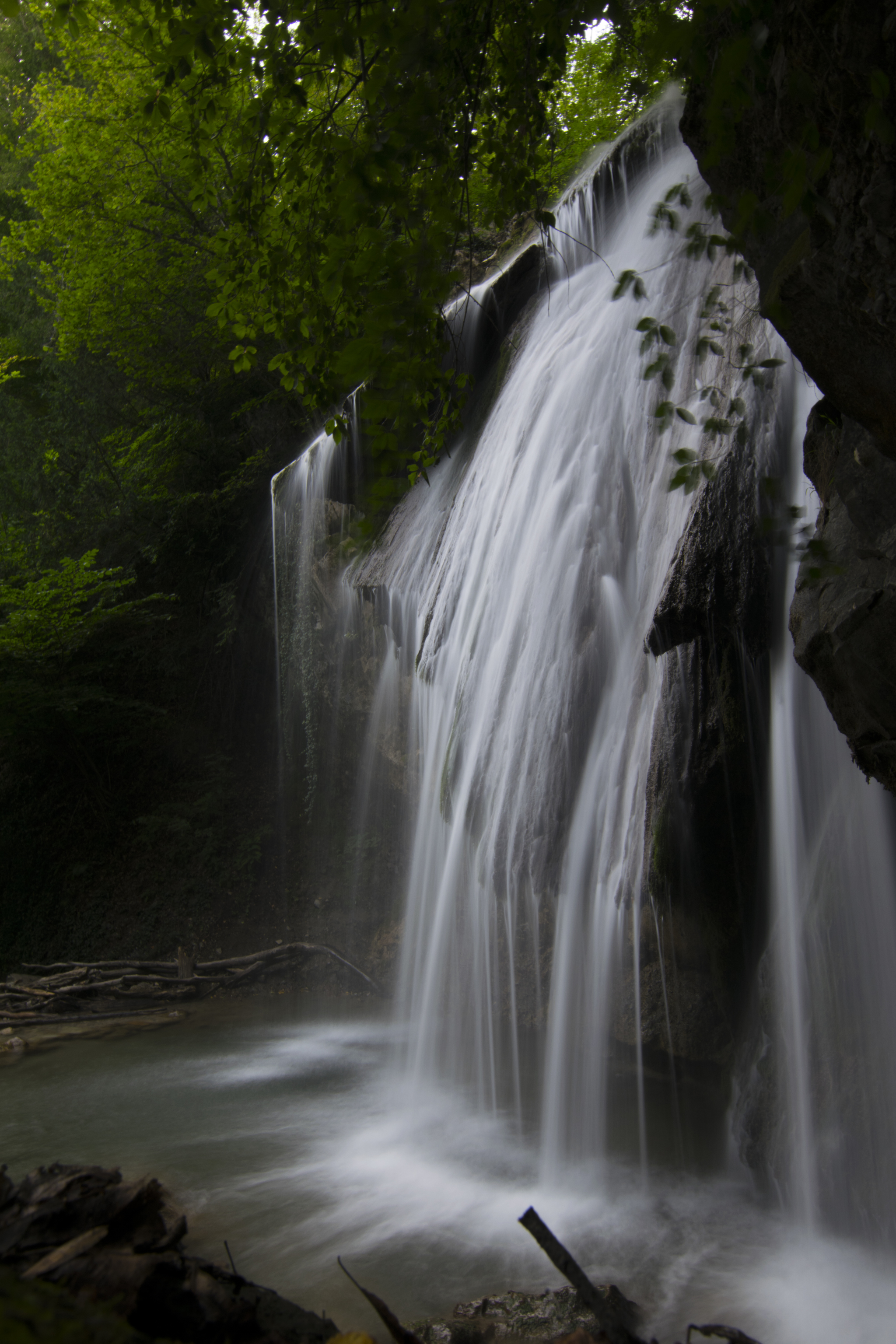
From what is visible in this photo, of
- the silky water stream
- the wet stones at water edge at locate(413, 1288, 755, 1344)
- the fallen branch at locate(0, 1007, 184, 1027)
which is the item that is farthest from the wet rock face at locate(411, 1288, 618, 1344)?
the fallen branch at locate(0, 1007, 184, 1027)

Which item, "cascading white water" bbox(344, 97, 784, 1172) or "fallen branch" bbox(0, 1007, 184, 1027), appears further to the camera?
"fallen branch" bbox(0, 1007, 184, 1027)

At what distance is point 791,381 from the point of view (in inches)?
160

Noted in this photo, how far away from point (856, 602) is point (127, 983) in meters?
8.09

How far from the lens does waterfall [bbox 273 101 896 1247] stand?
356 cm

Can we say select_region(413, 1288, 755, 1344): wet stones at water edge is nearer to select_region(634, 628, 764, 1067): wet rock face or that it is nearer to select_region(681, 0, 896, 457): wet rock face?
select_region(634, 628, 764, 1067): wet rock face

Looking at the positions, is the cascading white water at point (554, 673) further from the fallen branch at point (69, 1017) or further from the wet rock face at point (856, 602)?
the fallen branch at point (69, 1017)

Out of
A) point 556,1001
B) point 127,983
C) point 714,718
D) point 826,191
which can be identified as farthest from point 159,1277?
point 127,983

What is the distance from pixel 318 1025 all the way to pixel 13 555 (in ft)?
25.2

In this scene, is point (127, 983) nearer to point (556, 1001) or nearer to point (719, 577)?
point (556, 1001)

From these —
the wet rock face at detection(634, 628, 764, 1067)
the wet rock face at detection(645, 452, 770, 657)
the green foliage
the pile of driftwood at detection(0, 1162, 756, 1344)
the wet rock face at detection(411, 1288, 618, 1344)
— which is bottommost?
the wet rock face at detection(411, 1288, 618, 1344)

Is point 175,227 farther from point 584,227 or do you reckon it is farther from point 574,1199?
point 574,1199

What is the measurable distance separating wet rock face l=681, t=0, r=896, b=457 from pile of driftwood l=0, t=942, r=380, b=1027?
801cm

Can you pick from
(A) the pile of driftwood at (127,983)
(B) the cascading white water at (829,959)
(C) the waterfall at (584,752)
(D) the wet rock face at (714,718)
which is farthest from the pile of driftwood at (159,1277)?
(A) the pile of driftwood at (127,983)

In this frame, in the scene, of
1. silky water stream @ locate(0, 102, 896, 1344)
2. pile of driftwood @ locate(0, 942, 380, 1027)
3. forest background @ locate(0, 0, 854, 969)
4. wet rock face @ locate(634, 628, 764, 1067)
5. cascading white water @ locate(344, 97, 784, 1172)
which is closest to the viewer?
silky water stream @ locate(0, 102, 896, 1344)
